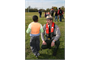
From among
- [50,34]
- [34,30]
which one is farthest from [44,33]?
[34,30]

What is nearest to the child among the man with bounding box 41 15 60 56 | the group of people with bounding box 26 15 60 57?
the group of people with bounding box 26 15 60 57

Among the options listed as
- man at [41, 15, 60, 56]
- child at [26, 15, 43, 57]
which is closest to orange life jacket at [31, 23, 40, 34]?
child at [26, 15, 43, 57]

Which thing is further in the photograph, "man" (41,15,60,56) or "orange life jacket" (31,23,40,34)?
"man" (41,15,60,56)

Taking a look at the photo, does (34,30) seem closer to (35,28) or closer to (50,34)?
(35,28)

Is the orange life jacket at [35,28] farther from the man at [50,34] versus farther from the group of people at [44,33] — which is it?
the man at [50,34]

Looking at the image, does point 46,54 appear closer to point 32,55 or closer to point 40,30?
point 32,55

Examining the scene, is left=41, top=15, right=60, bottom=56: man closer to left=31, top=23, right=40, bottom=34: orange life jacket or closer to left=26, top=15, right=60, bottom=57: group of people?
left=26, top=15, right=60, bottom=57: group of people

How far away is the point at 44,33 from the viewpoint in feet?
9.80

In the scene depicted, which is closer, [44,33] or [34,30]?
[34,30]

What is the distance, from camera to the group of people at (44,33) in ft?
8.78

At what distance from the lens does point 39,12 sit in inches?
108

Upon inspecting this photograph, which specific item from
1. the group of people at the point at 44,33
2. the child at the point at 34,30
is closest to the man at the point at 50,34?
the group of people at the point at 44,33

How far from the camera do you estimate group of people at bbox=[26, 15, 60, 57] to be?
2.68m

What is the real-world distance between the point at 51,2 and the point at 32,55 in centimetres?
204
